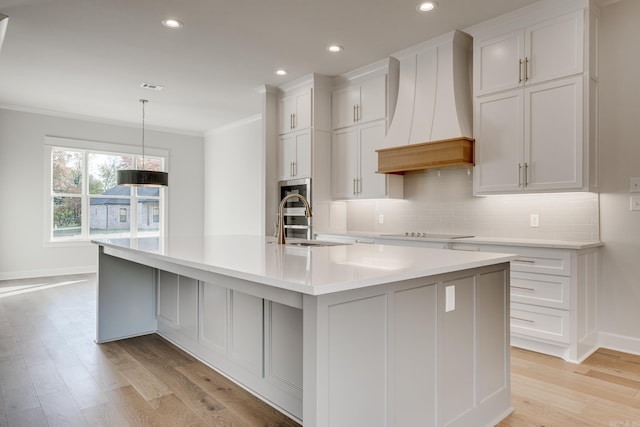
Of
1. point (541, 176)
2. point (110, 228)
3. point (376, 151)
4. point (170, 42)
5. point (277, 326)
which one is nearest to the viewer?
point (277, 326)

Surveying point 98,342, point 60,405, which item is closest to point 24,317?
point 98,342

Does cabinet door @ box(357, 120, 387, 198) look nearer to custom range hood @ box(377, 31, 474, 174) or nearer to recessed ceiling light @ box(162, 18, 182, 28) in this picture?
custom range hood @ box(377, 31, 474, 174)

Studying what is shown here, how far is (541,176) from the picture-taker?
3283mm

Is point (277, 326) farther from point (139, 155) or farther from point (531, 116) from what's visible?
point (139, 155)

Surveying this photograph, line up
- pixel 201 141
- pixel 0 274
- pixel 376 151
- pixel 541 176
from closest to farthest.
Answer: pixel 541 176, pixel 376 151, pixel 0 274, pixel 201 141

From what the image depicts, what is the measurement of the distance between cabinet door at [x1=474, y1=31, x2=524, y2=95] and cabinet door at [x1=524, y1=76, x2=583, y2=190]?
22 cm

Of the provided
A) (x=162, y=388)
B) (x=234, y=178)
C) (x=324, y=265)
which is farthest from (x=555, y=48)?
(x=234, y=178)

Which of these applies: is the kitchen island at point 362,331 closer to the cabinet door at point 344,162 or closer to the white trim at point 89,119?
the cabinet door at point 344,162

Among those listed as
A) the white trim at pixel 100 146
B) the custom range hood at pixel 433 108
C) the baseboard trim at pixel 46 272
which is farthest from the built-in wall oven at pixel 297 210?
the baseboard trim at pixel 46 272

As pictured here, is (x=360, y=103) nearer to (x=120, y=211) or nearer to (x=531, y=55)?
(x=531, y=55)

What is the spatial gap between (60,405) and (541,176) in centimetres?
369

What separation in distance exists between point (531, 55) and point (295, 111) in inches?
113

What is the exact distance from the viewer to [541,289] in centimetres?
313

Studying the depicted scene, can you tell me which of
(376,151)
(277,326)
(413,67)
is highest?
(413,67)
